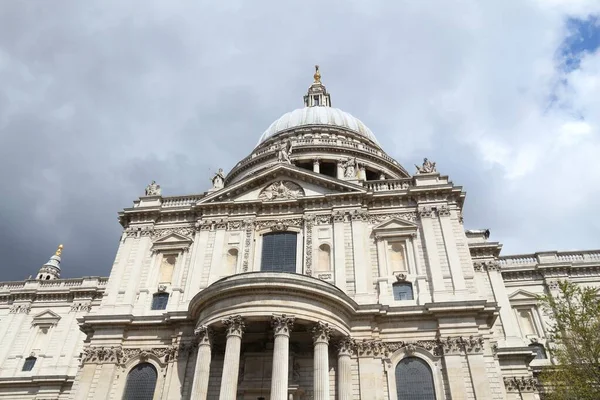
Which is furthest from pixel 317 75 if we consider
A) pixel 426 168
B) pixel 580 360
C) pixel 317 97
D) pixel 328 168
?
pixel 580 360

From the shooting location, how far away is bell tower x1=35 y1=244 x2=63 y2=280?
55694 mm

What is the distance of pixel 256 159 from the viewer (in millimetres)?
47688

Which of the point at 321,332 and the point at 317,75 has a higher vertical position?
the point at 317,75

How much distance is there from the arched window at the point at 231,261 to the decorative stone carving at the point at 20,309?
24.0 meters

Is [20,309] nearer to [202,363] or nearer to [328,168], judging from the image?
[202,363]

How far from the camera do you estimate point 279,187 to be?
106 feet

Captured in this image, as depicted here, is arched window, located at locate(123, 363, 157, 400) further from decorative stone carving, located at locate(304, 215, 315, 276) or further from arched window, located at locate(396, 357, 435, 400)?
arched window, located at locate(396, 357, 435, 400)

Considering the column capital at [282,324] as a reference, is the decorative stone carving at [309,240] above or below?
above

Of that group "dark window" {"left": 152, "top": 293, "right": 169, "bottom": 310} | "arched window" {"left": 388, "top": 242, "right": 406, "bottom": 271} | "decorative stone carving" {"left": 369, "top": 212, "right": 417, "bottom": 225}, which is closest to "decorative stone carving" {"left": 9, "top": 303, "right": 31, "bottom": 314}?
"dark window" {"left": 152, "top": 293, "right": 169, "bottom": 310}

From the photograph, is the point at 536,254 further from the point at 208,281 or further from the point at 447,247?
the point at 208,281

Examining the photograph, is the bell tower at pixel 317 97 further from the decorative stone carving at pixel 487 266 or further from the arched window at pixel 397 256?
the arched window at pixel 397 256

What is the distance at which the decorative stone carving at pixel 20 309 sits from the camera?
137ft

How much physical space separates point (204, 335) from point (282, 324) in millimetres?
4213

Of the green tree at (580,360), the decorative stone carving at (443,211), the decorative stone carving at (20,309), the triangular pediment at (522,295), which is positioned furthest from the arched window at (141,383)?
the triangular pediment at (522,295)
